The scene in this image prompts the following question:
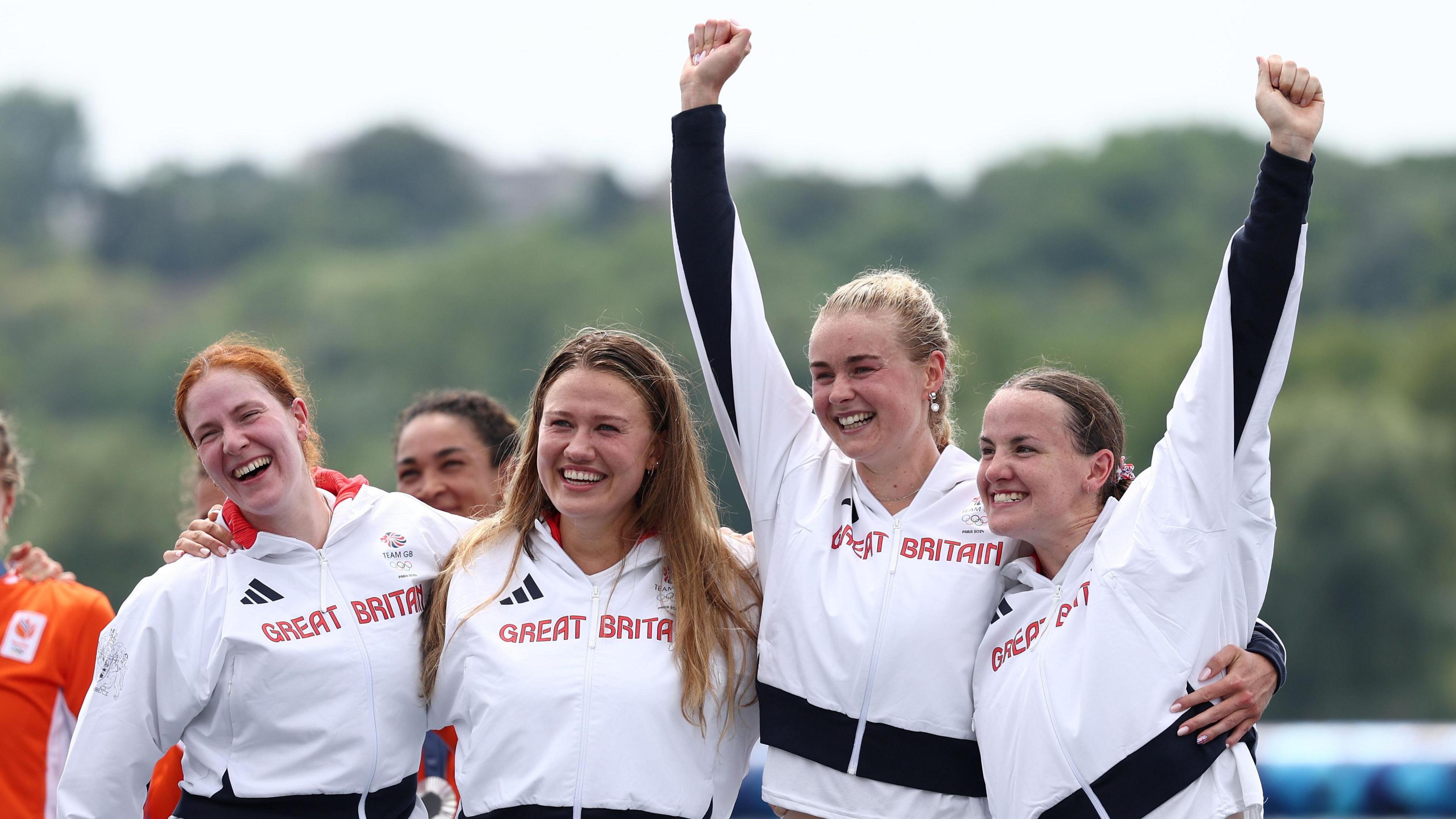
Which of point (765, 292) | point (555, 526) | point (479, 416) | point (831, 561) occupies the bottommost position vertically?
point (831, 561)

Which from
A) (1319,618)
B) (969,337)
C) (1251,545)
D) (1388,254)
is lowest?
(1251,545)

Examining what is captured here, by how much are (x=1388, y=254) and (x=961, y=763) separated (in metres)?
59.9

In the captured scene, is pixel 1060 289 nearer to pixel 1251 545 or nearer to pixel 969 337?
pixel 969 337

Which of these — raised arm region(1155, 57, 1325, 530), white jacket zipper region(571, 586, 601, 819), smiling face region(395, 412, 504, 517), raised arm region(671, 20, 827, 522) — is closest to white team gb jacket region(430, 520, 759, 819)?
white jacket zipper region(571, 586, 601, 819)

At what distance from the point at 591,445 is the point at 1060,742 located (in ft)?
5.31

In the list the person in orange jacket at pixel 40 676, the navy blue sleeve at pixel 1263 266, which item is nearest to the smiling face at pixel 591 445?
the navy blue sleeve at pixel 1263 266

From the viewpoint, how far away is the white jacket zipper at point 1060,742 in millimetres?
4105

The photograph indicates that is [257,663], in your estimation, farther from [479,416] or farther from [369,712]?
[479,416]

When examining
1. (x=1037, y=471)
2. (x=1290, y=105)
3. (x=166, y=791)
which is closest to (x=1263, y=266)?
(x=1290, y=105)

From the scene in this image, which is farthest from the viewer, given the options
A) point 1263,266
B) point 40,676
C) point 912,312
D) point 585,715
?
point 40,676

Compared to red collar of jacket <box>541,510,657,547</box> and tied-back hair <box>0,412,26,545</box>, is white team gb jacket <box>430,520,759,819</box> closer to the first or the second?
red collar of jacket <box>541,510,657,547</box>

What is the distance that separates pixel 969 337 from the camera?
189ft

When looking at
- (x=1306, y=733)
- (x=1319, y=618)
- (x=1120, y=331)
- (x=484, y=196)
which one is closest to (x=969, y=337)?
(x=1120, y=331)

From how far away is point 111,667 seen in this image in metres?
4.35
